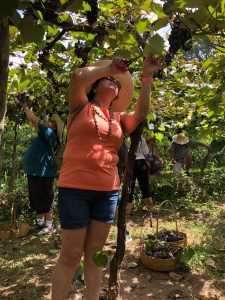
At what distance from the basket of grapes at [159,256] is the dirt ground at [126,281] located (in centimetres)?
6

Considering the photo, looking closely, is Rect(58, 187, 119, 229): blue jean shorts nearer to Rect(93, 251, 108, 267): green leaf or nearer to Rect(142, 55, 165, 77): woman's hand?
Rect(93, 251, 108, 267): green leaf

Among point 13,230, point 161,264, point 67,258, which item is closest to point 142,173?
point 13,230

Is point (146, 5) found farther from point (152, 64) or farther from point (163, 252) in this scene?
point (163, 252)

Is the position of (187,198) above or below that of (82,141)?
below

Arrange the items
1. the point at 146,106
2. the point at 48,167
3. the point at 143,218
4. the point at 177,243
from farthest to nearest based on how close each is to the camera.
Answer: the point at 143,218
the point at 48,167
the point at 177,243
the point at 146,106

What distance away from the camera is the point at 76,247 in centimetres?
219

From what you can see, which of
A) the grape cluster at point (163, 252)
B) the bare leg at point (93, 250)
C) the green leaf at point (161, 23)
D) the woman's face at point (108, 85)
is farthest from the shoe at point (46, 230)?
the green leaf at point (161, 23)

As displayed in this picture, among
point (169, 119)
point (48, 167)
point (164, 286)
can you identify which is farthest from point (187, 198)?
point (164, 286)

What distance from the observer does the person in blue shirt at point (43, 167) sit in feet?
15.3

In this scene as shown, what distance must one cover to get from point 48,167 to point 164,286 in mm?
2156

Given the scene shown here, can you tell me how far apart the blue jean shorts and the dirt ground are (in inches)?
41.3

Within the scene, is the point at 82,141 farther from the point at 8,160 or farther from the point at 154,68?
the point at 8,160

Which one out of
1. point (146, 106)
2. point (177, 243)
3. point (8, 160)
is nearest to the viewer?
point (146, 106)

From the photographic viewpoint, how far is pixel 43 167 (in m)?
4.80
